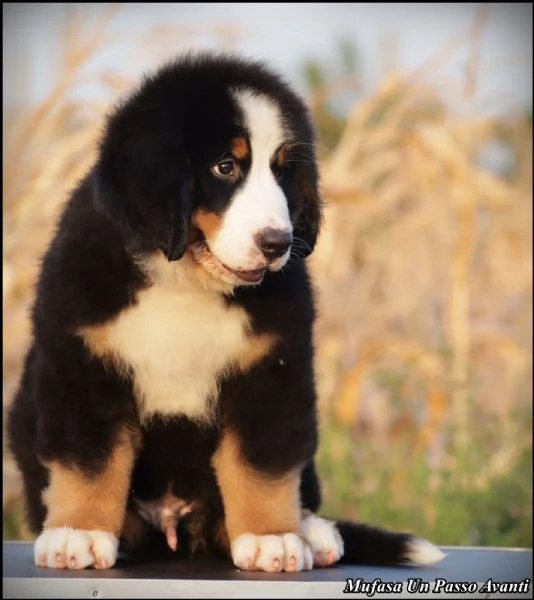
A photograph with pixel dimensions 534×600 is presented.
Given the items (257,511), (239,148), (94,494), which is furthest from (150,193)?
(257,511)

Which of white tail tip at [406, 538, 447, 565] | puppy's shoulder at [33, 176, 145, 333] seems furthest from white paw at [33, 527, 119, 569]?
white tail tip at [406, 538, 447, 565]

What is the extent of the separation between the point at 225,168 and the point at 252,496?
1035 mm

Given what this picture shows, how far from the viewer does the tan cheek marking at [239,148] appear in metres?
3.33

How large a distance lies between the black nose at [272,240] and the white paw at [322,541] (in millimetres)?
992

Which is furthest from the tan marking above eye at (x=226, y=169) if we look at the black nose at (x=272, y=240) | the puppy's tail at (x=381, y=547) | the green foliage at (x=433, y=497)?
the green foliage at (x=433, y=497)

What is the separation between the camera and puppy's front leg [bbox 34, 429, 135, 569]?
328 cm

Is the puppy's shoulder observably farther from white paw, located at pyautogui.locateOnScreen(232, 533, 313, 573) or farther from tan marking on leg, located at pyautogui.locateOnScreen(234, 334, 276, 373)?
white paw, located at pyautogui.locateOnScreen(232, 533, 313, 573)

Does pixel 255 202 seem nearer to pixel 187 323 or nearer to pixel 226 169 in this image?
pixel 226 169

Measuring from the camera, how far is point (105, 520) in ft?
11.0

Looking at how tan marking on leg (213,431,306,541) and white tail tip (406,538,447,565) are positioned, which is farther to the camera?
white tail tip (406,538,447,565)

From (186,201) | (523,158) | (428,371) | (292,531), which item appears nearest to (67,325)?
(186,201)

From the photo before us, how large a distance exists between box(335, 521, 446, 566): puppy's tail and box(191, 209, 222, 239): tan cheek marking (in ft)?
3.88

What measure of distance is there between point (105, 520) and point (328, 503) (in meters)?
3.16

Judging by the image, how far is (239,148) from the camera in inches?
131
